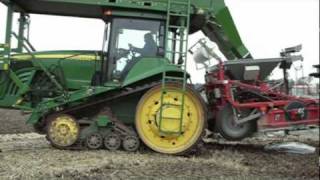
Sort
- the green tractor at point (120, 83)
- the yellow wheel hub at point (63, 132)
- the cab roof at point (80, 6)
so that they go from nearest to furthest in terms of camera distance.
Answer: the yellow wheel hub at point (63, 132) → the green tractor at point (120, 83) → the cab roof at point (80, 6)

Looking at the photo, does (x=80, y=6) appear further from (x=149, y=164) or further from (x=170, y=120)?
(x=149, y=164)

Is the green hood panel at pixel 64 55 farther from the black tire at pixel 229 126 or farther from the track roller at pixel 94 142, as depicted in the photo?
the black tire at pixel 229 126

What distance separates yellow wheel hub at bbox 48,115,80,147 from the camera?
402 inches

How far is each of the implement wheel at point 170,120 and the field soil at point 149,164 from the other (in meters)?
0.26

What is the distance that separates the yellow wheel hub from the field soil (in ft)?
0.69

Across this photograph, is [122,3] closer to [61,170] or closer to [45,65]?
[45,65]

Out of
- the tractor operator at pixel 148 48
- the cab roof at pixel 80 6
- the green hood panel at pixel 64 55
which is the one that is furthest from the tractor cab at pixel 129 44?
the green hood panel at pixel 64 55

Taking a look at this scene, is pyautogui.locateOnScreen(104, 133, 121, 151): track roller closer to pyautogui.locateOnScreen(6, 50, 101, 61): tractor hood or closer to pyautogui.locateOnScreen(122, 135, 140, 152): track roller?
pyautogui.locateOnScreen(122, 135, 140, 152): track roller

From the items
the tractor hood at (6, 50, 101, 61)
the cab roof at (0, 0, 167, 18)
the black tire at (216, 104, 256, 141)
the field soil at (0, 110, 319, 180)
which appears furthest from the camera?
the black tire at (216, 104, 256, 141)

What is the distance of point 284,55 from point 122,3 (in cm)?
375

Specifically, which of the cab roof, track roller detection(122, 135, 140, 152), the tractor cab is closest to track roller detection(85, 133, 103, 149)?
track roller detection(122, 135, 140, 152)

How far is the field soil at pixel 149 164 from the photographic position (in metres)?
7.87

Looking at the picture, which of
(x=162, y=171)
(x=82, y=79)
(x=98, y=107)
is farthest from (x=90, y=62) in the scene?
(x=162, y=171)

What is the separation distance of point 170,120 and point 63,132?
76.1 inches
